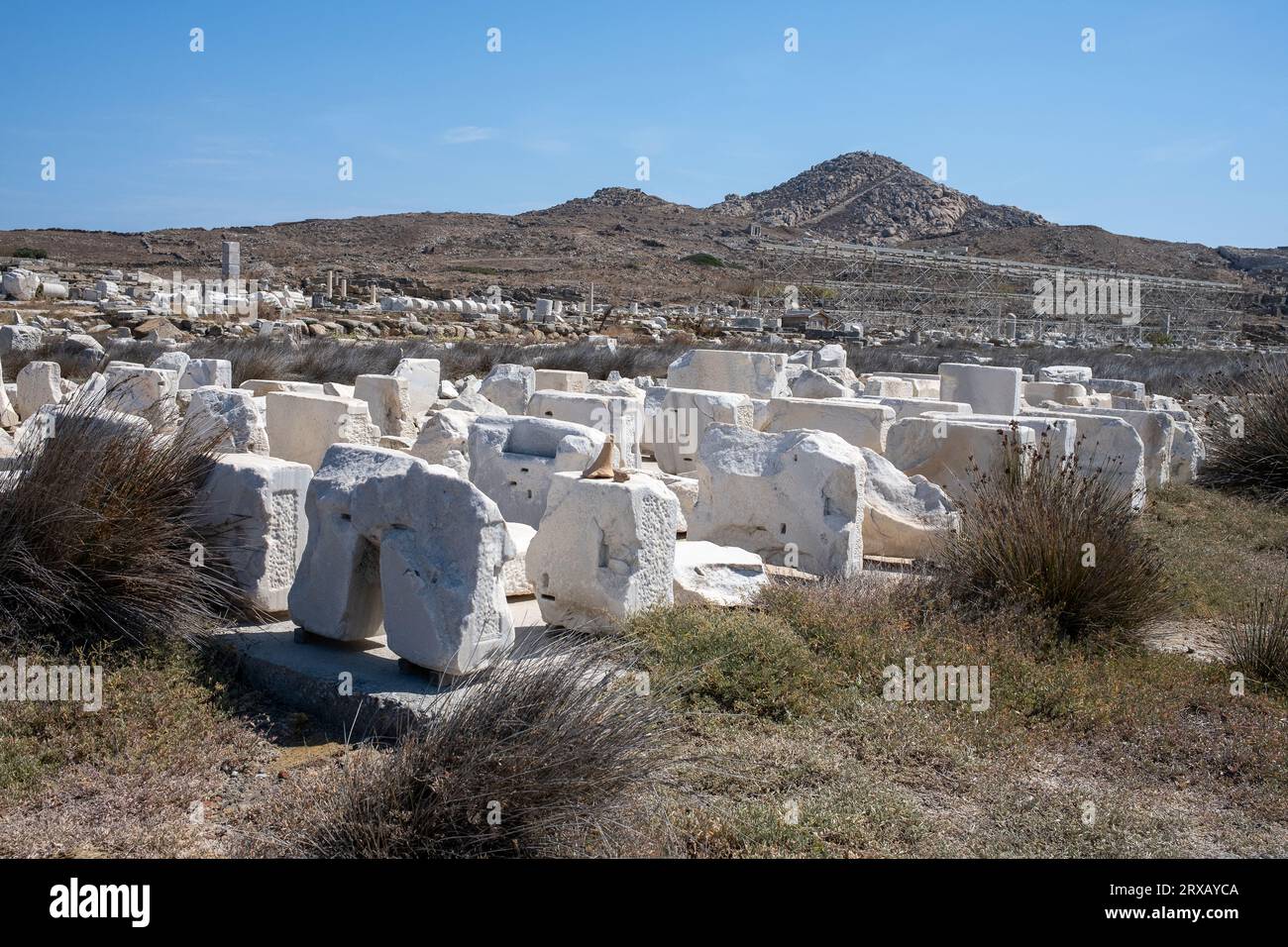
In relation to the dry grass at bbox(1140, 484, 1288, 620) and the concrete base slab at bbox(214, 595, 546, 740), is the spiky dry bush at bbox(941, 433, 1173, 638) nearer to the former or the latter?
the dry grass at bbox(1140, 484, 1288, 620)

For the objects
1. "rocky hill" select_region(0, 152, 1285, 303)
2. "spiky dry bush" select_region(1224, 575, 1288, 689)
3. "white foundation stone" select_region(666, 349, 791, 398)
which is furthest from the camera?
"rocky hill" select_region(0, 152, 1285, 303)

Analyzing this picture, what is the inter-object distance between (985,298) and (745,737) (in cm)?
4211

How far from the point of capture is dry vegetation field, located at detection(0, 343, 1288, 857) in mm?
3436

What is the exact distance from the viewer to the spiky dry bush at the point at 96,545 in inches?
179

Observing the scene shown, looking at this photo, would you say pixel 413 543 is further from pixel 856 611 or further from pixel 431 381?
pixel 431 381

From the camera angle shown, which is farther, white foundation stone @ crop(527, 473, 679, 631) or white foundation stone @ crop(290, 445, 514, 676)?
white foundation stone @ crop(527, 473, 679, 631)

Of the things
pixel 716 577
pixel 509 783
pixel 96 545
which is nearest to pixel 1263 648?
pixel 716 577

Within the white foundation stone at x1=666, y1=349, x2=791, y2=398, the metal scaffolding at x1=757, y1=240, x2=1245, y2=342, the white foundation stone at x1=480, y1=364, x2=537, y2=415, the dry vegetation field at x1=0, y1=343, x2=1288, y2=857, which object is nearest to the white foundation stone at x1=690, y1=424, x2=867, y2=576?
the dry vegetation field at x1=0, y1=343, x2=1288, y2=857

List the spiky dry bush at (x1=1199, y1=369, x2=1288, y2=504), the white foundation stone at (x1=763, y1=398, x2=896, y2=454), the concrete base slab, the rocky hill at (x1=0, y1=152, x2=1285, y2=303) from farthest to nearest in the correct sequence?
the rocky hill at (x1=0, y1=152, x2=1285, y2=303), the spiky dry bush at (x1=1199, y1=369, x2=1288, y2=504), the white foundation stone at (x1=763, y1=398, x2=896, y2=454), the concrete base slab

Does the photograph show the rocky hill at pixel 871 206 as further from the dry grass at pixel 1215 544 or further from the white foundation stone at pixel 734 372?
the dry grass at pixel 1215 544

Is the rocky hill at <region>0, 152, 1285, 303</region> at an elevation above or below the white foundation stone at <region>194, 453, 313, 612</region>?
above

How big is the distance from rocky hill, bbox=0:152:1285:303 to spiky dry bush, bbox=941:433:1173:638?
110 ft

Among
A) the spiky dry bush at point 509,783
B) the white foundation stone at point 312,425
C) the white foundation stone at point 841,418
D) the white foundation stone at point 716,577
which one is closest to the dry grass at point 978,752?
the white foundation stone at point 716,577

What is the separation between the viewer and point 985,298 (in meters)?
43.8
